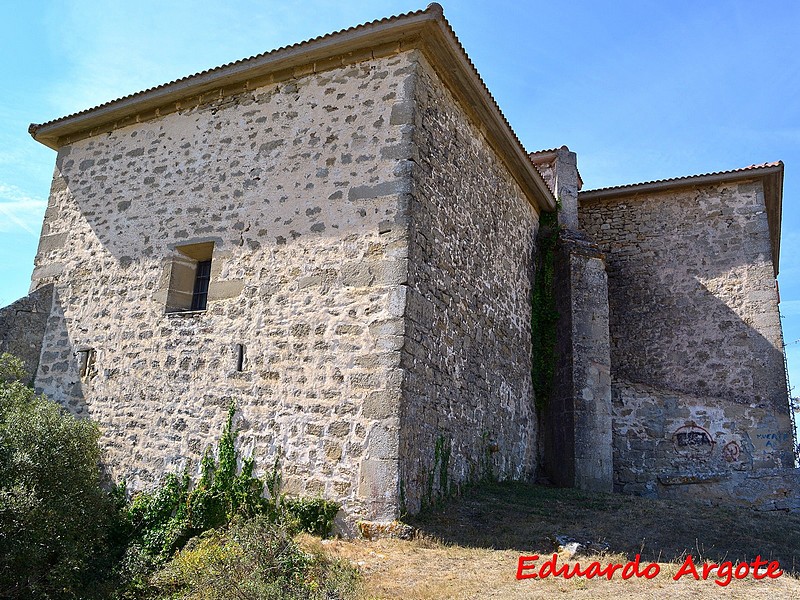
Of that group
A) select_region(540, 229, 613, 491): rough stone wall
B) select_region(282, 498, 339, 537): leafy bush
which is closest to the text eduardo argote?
select_region(282, 498, 339, 537): leafy bush

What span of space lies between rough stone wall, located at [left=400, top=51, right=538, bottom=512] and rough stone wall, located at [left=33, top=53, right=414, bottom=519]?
1.22 ft

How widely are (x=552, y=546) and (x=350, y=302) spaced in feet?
10.8

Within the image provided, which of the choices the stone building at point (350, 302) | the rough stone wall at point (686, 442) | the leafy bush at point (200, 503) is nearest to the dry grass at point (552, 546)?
the stone building at point (350, 302)

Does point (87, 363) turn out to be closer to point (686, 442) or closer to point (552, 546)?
point (552, 546)

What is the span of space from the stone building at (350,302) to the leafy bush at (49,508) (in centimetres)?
105

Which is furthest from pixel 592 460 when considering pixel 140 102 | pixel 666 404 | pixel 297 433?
pixel 140 102

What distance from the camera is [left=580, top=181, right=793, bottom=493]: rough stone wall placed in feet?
36.2

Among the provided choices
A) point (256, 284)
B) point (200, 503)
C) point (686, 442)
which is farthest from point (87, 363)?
point (686, 442)

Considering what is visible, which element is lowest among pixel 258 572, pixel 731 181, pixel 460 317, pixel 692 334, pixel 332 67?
pixel 258 572

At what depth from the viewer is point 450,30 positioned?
8352 millimetres

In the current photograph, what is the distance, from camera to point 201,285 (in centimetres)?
927

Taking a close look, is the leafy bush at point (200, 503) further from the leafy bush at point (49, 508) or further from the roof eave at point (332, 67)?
the roof eave at point (332, 67)

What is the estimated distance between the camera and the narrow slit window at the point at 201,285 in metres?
9.21

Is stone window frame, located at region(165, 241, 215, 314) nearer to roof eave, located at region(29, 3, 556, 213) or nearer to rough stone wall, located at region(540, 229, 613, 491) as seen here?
roof eave, located at region(29, 3, 556, 213)
